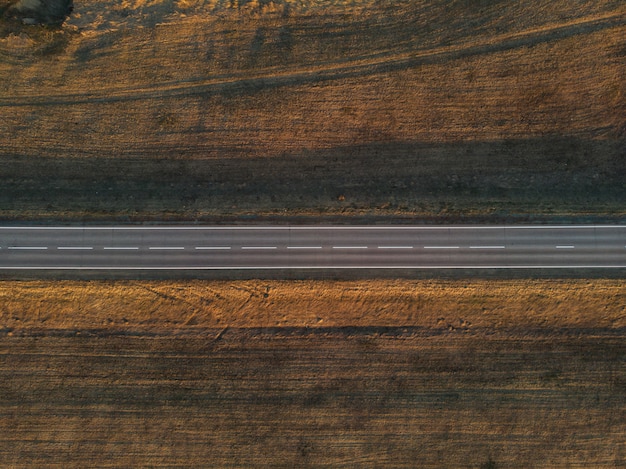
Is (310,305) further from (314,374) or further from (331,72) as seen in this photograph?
(331,72)

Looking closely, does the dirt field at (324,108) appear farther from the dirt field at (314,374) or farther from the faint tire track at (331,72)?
the dirt field at (314,374)

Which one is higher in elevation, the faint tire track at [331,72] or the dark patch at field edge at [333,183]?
the faint tire track at [331,72]

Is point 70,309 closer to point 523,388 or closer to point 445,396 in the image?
point 445,396

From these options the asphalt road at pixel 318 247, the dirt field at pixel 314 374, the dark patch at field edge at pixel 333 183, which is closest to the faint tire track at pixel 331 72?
the dark patch at field edge at pixel 333 183

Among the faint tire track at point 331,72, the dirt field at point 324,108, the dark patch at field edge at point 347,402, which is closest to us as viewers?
the dark patch at field edge at point 347,402

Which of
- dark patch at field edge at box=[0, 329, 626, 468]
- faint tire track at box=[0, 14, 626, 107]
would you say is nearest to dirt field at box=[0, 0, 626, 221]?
faint tire track at box=[0, 14, 626, 107]

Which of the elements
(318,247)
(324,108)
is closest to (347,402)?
(318,247)
